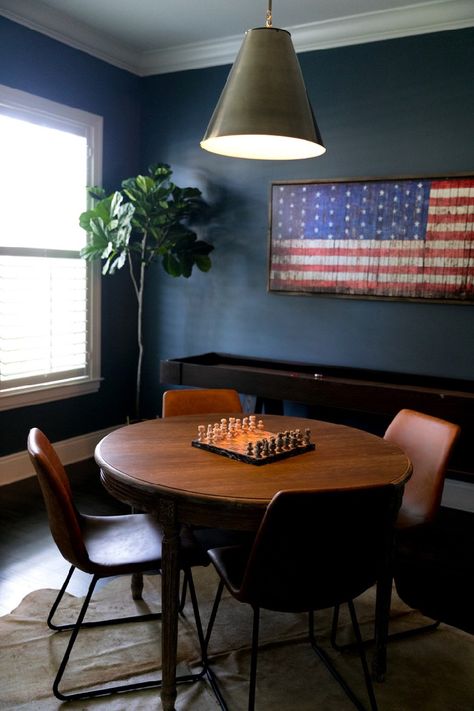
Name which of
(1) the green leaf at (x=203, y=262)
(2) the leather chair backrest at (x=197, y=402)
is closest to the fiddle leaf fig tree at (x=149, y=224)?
(1) the green leaf at (x=203, y=262)

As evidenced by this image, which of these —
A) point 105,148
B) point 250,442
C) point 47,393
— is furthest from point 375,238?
point 47,393

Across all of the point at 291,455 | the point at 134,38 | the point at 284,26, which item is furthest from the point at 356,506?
the point at 134,38

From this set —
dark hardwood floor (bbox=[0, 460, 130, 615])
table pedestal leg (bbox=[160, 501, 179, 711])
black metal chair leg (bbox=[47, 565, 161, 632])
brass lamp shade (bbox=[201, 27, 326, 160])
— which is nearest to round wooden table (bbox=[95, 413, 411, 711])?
table pedestal leg (bbox=[160, 501, 179, 711])

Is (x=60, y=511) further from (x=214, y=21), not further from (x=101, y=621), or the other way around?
(x=214, y=21)

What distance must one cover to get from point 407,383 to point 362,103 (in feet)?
5.75

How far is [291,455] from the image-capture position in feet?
7.55

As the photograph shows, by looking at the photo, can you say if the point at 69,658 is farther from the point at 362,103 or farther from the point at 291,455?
the point at 362,103

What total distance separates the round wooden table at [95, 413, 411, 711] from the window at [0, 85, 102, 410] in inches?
75.2

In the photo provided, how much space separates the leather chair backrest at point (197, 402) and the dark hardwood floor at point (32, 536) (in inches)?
33.7

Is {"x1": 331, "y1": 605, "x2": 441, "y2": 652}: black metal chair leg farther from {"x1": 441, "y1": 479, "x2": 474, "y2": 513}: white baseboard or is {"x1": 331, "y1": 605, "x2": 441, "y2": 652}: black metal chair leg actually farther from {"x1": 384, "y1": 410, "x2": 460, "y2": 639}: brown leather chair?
{"x1": 441, "y1": 479, "x2": 474, "y2": 513}: white baseboard

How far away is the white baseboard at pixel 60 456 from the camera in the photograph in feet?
13.3

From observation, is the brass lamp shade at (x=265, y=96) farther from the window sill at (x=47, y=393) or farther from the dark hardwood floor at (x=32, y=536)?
the window sill at (x=47, y=393)

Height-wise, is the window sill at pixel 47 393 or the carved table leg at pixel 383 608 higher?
the window sill at pixel 47 393

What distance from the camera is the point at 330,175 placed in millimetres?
4199
